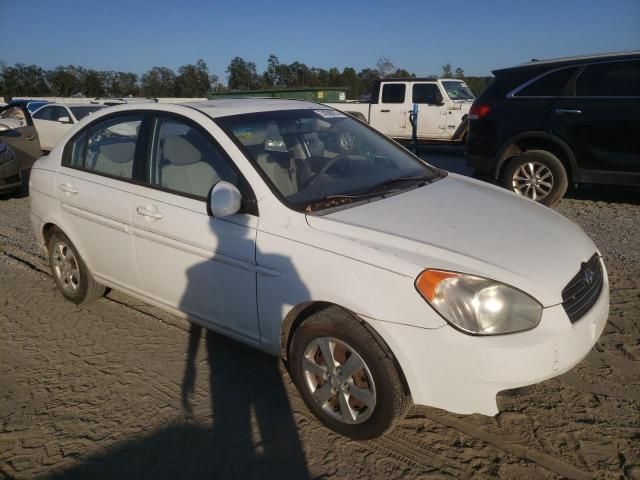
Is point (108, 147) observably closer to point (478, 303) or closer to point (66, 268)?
point (66, 268)

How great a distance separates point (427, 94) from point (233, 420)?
41.2 feet

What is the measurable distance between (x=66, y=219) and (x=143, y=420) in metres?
1.97

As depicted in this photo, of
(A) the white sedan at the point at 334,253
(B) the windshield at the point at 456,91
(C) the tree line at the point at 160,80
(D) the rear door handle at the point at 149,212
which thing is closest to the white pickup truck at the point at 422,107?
(B) the windshield at the point at 456,91

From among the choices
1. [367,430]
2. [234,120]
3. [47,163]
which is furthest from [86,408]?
[47,163]

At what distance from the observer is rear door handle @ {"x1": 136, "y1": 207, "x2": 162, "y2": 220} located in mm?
3270

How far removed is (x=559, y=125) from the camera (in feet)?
21.2

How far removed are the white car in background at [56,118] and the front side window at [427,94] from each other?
838cm

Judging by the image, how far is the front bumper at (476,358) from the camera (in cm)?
220

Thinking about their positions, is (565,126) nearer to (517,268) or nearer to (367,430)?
(517,268)

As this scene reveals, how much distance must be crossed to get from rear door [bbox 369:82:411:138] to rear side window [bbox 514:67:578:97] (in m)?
7.44

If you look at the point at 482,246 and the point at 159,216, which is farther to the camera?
the point at 159,216

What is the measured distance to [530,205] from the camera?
10.8 ft

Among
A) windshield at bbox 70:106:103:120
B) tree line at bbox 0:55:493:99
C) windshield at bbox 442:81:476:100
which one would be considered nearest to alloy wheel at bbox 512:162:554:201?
windshield at bbox 442:81:476:100

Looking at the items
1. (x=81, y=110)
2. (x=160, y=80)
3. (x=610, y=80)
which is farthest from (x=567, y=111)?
(x=160, y=80)
